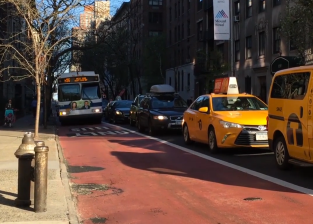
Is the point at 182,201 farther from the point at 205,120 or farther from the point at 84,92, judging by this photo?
the point at 84,92

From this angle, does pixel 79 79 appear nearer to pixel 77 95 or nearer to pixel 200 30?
pixel 77 95

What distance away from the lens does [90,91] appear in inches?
1160

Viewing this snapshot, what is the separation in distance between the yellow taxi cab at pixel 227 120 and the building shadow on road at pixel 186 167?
0.73 meters

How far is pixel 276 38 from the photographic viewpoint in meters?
33.2

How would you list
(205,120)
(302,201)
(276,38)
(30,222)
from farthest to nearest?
(276,38) → (205,120) → (302,201) → (30,222)

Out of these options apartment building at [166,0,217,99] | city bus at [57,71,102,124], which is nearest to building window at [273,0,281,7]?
apartment building at [166,0,217,99]

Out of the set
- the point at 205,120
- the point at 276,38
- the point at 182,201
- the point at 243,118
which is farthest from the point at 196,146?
the point at 276,38

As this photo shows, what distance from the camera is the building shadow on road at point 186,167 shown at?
30.6 feet

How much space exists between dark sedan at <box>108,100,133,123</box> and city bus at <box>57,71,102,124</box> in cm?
190

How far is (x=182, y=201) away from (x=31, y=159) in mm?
2493

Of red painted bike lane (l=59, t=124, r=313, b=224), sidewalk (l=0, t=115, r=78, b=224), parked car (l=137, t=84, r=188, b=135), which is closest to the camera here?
sidewalk (l=0, t=115, r=78, b=224)

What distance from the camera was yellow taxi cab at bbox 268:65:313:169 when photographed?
352 inches

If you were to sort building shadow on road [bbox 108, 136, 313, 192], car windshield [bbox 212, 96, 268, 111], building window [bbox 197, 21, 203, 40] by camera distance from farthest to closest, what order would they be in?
building window [bbox 197, 21, 203, 40] < car windshield [bbox 212, 96, 268, 111] < building shadow on road [bbox 108, 136, 313, 192]

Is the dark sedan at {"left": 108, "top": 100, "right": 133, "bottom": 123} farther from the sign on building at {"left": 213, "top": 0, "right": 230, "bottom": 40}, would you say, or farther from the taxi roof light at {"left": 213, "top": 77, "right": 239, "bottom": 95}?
the taxi roof light at {"left": 213, "top": 77, "right": 239, "bottom": 95}
